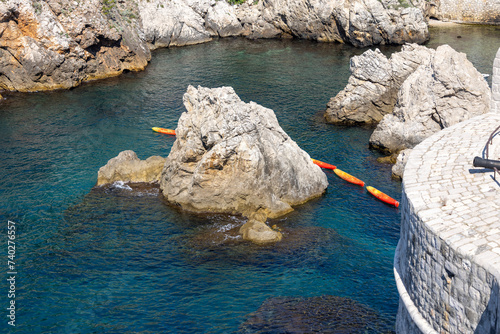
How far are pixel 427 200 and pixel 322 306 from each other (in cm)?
903

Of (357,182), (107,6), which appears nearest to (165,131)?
(357,182)

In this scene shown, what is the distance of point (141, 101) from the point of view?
49.8 meters

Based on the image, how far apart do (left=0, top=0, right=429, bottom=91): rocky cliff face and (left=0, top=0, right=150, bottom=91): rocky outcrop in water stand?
0.09 metres

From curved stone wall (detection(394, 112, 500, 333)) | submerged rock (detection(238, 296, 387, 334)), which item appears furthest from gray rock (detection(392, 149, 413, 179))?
curved stone wall (detection(394, 112, 500, 333))

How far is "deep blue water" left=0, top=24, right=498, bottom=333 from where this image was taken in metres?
22.8

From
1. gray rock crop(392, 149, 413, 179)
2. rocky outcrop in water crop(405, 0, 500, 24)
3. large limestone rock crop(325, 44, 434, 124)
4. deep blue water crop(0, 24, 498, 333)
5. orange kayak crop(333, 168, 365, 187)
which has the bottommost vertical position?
deep blue water crop(0, 24, 498, 333)

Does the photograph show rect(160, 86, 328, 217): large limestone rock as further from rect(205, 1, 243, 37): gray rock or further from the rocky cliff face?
rect(205, 1, 243, 37): gray rock

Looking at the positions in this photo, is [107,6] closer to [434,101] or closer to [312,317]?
[434,101]

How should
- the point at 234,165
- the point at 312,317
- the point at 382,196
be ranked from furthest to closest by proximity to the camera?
the point at 382,196 → the point at 234,165 → the point at 312,317

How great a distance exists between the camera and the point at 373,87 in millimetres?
43250

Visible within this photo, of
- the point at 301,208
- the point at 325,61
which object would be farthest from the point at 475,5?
the point at 301,208

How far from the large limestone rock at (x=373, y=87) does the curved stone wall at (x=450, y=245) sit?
25070mm

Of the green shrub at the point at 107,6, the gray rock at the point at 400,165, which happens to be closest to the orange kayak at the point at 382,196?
the gray rock at the point at 400,165

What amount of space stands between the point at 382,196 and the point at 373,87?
14368 millimetres
